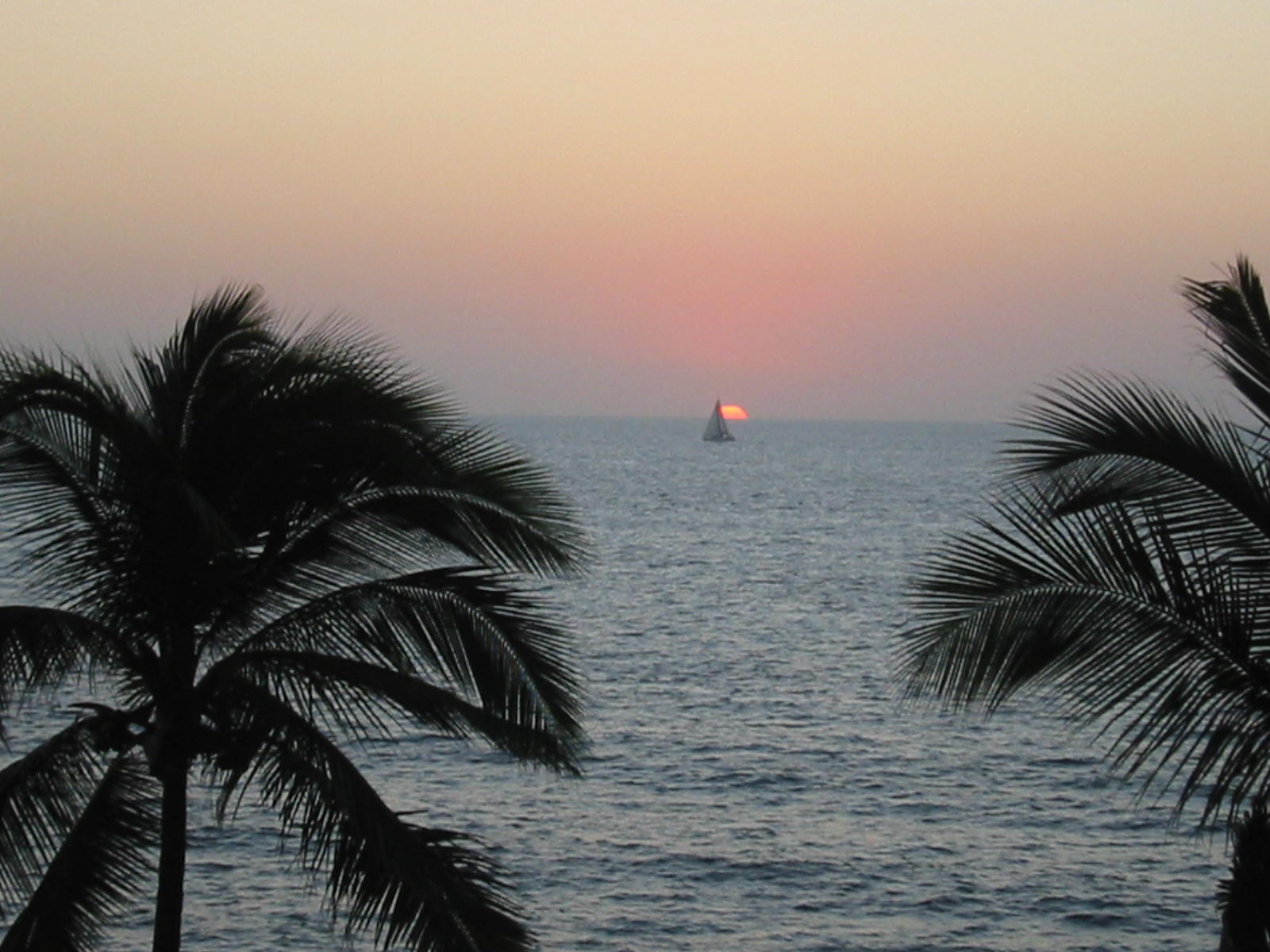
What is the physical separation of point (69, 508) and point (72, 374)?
3.26 feet

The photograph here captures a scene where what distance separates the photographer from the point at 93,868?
10.7 metres

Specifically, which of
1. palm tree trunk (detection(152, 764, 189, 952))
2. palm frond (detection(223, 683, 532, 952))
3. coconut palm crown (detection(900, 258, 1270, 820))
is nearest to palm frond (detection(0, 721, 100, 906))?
palm tree trunk (detection(152, 764, 189, 952))

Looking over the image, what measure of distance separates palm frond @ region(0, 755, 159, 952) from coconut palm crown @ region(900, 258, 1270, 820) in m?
5.65

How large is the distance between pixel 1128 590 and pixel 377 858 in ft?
16.6

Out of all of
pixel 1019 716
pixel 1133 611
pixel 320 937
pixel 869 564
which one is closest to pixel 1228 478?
pixel 1133 611

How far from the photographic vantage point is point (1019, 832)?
36.1 metres

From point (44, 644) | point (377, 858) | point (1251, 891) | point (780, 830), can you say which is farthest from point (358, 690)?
point (780, 830)

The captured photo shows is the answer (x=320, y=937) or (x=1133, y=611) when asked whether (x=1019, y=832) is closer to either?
(x=320, y=937)

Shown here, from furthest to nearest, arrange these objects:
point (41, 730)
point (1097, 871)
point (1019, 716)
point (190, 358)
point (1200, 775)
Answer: point (1019, 716) → point (41, 730) → point (1097, 871) → point (190, 358) → point (1200, 775)

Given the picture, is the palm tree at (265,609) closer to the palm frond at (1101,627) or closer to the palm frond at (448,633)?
the palm frond at (448,633)

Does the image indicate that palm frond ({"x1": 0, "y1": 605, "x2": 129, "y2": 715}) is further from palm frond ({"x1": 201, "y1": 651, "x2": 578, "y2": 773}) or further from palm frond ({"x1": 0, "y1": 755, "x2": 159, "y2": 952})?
palm frond ({"x1": 0, "y1": 755, "x2": 159, "y2": 952})

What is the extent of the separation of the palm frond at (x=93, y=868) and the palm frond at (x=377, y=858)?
4.45 feet

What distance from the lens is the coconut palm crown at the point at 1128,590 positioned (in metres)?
9.02

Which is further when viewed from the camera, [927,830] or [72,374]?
[927,830]
